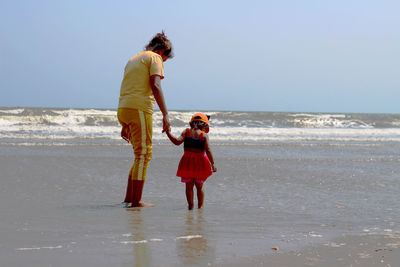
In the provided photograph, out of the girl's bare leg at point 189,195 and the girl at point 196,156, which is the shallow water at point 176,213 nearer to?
the girl's bare leg at point 189,195

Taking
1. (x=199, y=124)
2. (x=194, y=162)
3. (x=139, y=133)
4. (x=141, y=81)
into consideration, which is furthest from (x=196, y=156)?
(x=141, y=81)

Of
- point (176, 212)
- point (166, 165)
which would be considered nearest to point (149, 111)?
point (176, 212)

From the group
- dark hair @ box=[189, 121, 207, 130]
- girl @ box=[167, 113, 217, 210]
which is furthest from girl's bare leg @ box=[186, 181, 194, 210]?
dark hair @ box=[189, 121, 207, 130]

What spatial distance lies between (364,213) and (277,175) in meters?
2.86

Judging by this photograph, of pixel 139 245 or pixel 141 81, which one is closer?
pixel 139 245

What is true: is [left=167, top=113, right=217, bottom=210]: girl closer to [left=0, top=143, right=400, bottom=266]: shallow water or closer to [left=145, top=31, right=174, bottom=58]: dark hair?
[left=0, top=143, right=400, bottom=266]: shallow water

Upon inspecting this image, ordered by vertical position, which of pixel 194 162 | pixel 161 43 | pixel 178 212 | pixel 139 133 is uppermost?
pixel 161 43

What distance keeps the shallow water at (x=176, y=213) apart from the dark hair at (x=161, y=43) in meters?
1.52

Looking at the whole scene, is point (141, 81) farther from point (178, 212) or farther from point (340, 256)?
point (340, 256)

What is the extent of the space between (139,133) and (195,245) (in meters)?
1.79

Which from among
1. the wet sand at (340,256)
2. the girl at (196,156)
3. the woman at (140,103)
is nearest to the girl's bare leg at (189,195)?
the girl at (196,156)

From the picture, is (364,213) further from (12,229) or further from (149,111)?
(12,229)

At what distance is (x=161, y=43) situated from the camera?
188 inches

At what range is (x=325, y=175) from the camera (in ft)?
23.4
